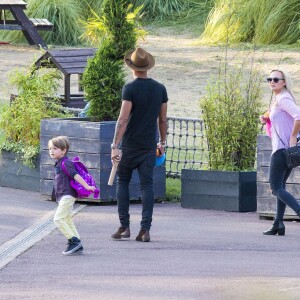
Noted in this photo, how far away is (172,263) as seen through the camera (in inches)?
347

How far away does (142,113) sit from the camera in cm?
974

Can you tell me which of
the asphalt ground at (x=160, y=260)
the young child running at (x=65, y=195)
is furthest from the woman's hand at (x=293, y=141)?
the young child running at (x=65, y=195)

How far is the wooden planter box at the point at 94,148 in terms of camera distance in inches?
456

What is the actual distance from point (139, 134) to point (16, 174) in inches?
140

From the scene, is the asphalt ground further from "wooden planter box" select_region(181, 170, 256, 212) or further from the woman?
the woman

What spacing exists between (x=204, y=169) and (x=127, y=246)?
2.41 metres

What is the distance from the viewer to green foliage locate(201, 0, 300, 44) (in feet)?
80.1

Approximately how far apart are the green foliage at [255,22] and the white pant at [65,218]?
49.6ft

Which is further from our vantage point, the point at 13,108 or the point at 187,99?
the point at 187,99

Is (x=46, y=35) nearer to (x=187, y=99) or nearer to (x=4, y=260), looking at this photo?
(x=187, y=99)

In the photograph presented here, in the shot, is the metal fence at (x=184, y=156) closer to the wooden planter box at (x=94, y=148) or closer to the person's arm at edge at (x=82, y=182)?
the wooden planter box at (x=94, y=148)

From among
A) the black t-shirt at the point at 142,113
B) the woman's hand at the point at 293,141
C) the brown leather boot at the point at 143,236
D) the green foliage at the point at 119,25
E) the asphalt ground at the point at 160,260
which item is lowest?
the asphalt ground at the point at 160,260

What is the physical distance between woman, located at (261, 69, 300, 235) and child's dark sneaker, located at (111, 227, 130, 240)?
1.29 meters

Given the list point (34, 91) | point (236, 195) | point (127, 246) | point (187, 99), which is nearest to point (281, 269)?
point (127, 246)
